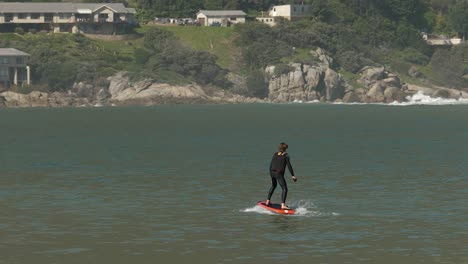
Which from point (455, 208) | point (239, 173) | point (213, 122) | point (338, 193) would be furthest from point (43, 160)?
point (213, 122)

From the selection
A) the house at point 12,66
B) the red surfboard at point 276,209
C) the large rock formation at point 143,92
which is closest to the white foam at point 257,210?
the red surfboard at point 276,209

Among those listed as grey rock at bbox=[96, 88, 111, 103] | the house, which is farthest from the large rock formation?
the house

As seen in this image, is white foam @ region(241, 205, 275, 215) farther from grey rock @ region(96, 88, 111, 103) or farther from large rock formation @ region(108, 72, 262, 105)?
grey rock @ region(96, 88, 111, 103)

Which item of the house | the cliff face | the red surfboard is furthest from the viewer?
the house

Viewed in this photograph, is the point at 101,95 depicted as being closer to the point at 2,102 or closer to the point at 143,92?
the point at 143,92

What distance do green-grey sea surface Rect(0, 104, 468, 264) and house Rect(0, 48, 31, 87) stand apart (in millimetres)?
89718

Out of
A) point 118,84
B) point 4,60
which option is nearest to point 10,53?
point 4,60

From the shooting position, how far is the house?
196125mm

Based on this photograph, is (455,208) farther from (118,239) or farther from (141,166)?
(141,166)

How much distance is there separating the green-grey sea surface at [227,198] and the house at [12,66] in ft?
294

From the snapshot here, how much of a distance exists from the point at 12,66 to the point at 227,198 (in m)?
150

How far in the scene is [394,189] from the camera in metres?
56.0

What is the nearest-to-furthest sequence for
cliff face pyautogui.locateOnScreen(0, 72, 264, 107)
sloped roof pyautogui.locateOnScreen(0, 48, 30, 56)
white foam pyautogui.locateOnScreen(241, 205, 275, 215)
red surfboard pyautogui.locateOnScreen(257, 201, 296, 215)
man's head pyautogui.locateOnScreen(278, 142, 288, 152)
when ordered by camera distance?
man's head pyautogui.locateOnScreen(278, 142, 288, 152)
red surfboard pyautogui.locateOnScreen(257, 201, 296, 215)
white foam pyautogui.locateOnScreen(241, 205, 275, 215)
cliff face pyautogui.locateOnScreen(0, 72, 264, 107)
sloped roof pyautogui.locateOnScreen(0, 48, 30, 56)

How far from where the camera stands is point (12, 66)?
647 ft
